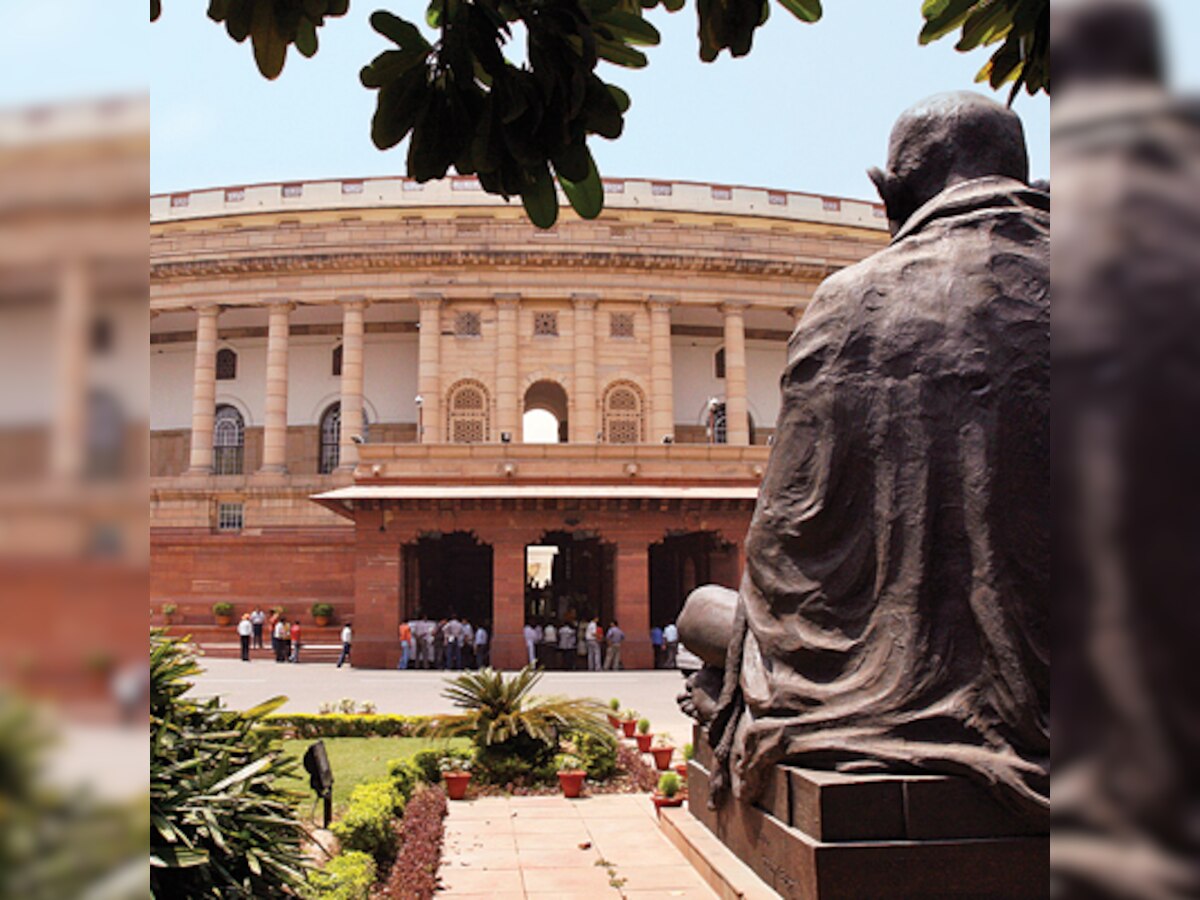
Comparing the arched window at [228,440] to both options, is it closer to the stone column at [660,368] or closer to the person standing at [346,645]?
the stone column at [660,368]

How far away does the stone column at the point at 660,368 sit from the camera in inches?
1396

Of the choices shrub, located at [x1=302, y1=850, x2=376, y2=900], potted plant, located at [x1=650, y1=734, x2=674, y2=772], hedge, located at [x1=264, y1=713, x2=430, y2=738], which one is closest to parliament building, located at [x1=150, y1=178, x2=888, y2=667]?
hedge, located at [x1=264, y1=713, x2=430, y2=738]

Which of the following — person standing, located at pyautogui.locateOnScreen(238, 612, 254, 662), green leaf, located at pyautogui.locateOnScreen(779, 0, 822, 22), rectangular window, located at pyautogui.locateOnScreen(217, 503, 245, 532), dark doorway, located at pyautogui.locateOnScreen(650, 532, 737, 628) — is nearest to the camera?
green leaf, located at pyautogui.locateOnScreen(779, 0, 822, 22)

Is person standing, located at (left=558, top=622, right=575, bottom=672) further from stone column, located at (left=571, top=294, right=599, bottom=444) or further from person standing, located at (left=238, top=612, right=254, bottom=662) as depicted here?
stone column, located at (left=571, top=294, right=599, bottom=444)

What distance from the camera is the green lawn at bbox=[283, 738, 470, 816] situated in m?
9.10

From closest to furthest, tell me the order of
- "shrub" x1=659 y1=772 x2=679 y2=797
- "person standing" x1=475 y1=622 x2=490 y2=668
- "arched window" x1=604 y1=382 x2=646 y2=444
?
"shrub" x1=659 y1=772 x2=679 y2=797, "person standing" x1=475 y1=622 x2=490 y2=668, "arched window" x1=604 y1=382 x2=646 y2=444

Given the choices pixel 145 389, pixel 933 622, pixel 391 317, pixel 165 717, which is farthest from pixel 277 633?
pixel 145 389

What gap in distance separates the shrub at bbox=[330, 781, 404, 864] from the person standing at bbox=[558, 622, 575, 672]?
1635 centimetres

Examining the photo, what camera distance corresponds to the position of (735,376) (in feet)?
120

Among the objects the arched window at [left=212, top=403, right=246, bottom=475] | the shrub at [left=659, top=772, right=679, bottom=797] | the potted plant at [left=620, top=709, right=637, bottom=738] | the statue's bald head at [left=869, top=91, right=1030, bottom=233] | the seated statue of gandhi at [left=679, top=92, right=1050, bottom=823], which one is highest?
the arched window at [left=212, top=403, right=246, bottom=475]

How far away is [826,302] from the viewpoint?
15.6ft

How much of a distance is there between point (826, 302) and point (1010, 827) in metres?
2.33

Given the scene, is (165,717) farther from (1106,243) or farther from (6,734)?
(1106,243)

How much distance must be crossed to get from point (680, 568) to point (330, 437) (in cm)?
1557
